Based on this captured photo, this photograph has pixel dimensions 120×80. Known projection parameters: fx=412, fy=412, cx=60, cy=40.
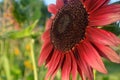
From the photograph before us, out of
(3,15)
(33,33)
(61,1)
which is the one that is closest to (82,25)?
(61,1)

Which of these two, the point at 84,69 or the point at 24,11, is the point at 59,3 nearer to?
the point at 84,69

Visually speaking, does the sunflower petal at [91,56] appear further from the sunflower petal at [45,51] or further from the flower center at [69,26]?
the sunflower petal at [45,51]

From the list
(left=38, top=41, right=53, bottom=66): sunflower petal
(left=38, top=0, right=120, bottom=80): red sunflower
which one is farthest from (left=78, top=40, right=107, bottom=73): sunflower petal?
(left=38, top=41, right=53, bottom=66): sunflower petal

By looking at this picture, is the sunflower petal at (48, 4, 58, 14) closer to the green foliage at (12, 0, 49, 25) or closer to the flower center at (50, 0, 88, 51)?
the flower center at (50, 0, 88, 51)

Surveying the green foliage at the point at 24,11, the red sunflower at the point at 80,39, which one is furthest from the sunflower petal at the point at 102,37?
the green foliage at the point at 24,11

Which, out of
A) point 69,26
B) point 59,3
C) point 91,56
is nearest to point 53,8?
point 59,3

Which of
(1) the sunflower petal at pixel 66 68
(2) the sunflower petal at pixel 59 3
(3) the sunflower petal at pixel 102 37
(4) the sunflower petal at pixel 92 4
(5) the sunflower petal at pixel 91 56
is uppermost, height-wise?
(2) the sunflower petal at pixel 59 3

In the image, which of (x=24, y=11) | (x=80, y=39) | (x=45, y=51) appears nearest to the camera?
(x=80, y=39)
